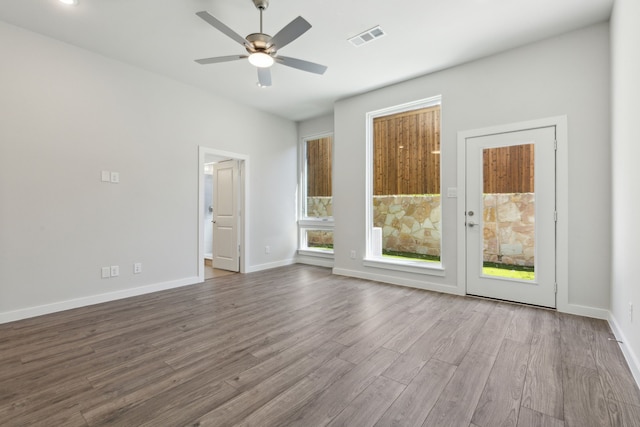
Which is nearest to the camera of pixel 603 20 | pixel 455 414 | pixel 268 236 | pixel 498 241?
pixel 455 414

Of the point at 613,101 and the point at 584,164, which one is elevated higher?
the point at 613,101

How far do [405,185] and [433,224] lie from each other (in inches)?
30.2

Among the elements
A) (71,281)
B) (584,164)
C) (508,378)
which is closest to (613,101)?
(584,164)

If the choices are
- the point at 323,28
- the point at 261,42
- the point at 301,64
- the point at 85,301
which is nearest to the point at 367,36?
the point at 323,28

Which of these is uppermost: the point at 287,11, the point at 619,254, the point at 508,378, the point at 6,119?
the point at 287,11

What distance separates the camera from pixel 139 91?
392cm

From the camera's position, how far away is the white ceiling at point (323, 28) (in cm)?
274

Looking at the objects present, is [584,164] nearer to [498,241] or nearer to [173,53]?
[498,241]

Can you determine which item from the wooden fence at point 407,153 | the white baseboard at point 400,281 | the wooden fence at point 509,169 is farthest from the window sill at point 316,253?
the wooden fence at point 509,169

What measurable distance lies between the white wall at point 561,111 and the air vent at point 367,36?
4.28 ft

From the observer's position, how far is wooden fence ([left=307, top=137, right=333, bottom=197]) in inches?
237

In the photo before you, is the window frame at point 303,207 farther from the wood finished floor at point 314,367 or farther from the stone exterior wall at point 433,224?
the wood finished floor at point 314,367

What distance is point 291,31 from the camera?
240cm

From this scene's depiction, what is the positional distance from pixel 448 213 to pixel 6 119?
514 cm
